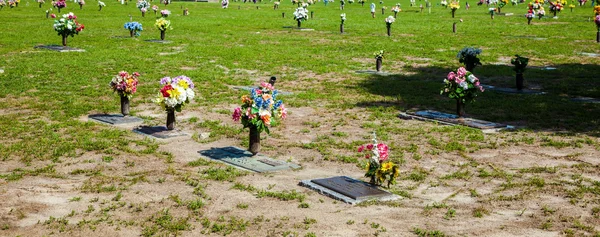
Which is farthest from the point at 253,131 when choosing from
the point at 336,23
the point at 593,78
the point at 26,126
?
the point at 336,23

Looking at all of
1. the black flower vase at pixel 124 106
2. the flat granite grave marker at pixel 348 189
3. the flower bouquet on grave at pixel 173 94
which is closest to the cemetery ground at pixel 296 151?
the flat granite grave marker at pixel 348 189

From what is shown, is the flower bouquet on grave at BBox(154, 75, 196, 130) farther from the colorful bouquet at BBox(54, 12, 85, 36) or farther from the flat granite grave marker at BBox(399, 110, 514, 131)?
the colorful bouquet at BBox(54, 12, 85, 36)

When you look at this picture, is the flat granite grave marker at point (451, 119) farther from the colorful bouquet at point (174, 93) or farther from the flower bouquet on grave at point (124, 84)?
the flower bouquet on grave at point (124, 84)

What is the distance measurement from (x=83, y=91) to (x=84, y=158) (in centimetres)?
926

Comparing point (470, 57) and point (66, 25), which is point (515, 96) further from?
point (66, 25)

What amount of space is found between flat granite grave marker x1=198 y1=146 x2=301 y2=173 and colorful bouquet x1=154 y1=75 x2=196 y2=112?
68.7 inches

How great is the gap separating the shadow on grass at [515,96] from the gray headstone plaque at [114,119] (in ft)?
22.3

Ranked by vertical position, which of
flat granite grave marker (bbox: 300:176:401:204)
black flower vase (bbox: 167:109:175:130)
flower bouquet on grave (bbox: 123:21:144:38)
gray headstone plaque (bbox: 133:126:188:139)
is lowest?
flat granite grave marker (bbox: 300:176:401:204)

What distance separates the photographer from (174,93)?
17.3 metres

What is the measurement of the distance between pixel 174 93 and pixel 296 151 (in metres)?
3.27

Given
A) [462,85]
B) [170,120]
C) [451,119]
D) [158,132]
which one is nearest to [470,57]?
[451,119]

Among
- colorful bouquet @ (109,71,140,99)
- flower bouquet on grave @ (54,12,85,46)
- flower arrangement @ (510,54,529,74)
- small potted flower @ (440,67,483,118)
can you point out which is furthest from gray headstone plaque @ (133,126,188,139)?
flower bouquet on grave @ (54,12,85,46)

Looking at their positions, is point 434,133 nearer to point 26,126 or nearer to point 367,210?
point 367,210

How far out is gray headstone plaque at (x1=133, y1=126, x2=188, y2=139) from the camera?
17.5 meters
